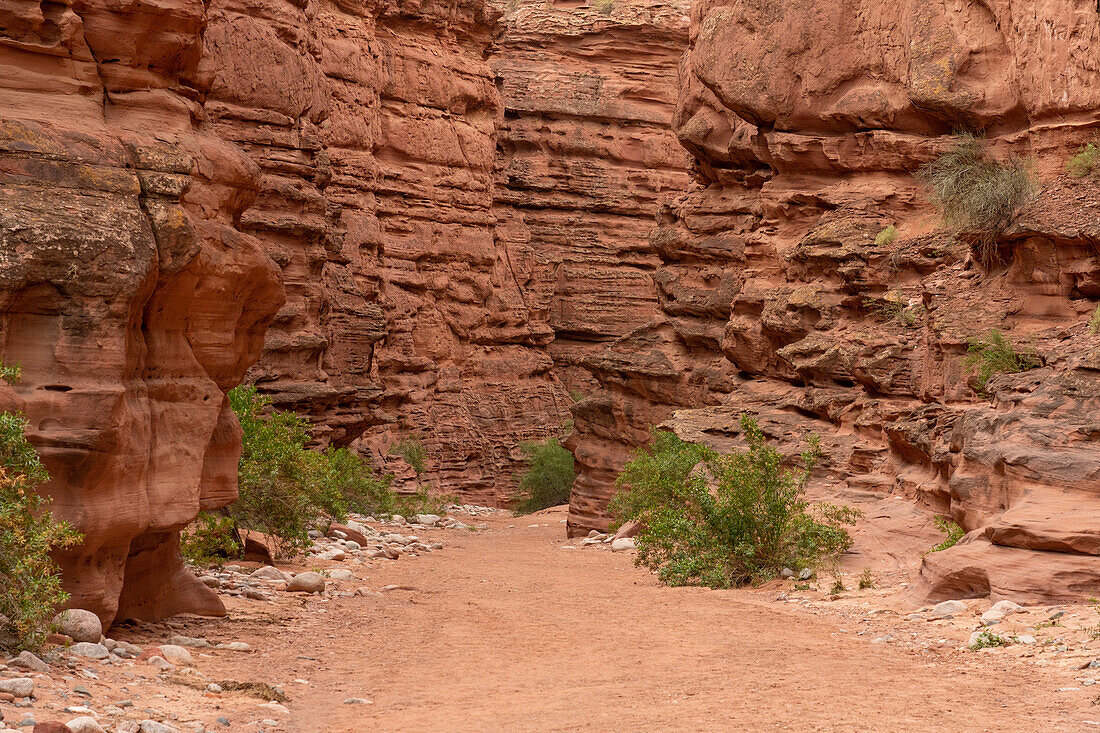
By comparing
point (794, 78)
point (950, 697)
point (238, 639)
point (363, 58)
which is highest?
point (363, 58)

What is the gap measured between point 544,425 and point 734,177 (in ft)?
52.9

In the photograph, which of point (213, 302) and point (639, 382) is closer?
point (213, 302)

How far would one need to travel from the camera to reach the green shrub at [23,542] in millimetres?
6645

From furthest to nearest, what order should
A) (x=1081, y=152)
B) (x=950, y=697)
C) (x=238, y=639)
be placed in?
(x=1081, y=152) < (x=238, y=639) < (x=950, y=697)

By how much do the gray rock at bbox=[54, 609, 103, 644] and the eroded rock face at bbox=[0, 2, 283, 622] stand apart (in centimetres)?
29

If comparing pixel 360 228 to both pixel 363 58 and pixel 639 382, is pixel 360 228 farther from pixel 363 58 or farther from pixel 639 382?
pixel 639 382

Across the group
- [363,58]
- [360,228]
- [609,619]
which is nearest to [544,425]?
[360,228]

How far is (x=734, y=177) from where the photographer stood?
23.6 meters

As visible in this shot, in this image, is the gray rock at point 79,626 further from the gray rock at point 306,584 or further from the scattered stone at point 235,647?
the gray rock at point 306,584

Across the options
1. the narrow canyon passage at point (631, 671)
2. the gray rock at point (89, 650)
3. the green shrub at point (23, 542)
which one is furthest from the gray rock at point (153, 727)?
the gray rock at point (89, 650)

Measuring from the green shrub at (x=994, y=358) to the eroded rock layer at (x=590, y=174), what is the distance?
26.5 metres

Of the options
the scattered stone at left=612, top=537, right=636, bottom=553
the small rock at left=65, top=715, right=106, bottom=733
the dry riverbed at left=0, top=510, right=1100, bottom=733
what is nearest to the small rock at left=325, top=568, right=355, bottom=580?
the dry riverbed at left=0, top=510, right=1100, bottom=733

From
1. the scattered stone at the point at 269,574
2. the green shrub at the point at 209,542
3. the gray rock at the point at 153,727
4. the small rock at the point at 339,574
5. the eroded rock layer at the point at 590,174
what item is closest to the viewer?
the gray rock at the point at 153,727

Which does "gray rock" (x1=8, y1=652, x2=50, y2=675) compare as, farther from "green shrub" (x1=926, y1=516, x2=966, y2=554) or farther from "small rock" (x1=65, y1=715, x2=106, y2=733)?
"green shrub" (x1=926, y1=516, x2=966, y2=554)
